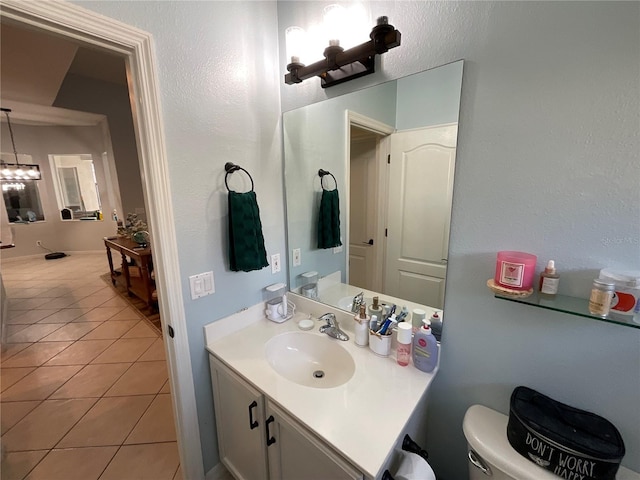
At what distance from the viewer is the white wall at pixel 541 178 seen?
2.35 feet

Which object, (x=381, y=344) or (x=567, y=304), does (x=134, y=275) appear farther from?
(x=567, y=304)

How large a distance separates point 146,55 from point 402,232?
4.01 ft

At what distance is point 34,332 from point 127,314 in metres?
0.84

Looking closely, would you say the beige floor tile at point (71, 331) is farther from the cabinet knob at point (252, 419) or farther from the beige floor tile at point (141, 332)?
the cabinet knob at point (252, 419)

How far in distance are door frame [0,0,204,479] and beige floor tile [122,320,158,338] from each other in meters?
1.89

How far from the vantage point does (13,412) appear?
1.89 m

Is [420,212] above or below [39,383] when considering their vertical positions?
above

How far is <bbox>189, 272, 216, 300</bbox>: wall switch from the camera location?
3.93 ft

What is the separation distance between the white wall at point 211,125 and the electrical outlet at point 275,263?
0.21ft

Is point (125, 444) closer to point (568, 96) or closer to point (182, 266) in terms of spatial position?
point (182, 266)

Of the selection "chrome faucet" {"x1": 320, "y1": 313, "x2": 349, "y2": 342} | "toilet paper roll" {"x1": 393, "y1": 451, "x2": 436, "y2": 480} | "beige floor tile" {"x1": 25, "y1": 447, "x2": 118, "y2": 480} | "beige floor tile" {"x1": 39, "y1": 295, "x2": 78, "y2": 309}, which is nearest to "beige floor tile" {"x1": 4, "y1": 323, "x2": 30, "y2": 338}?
"beige floor tile" {"x1": 39, "y1": 295, "x2": 78, "y2": 309}

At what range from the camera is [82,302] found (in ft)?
11.8

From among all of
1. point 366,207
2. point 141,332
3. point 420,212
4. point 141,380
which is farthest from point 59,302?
point 420,212

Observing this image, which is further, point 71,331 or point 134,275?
point 134,275
